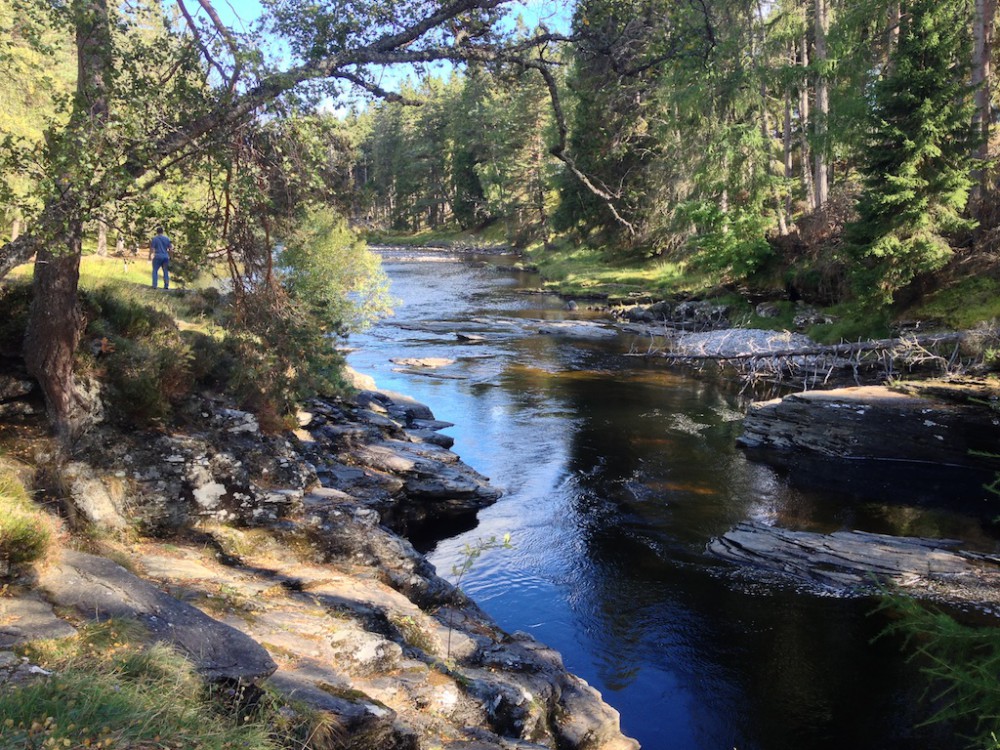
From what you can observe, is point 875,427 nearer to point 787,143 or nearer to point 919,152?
point 919,152

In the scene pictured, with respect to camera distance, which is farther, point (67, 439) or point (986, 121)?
point (986, 121)

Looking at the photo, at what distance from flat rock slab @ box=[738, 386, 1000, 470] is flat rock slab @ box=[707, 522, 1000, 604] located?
4.62m

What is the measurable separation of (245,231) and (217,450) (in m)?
3.35

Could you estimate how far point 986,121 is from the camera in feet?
71.1

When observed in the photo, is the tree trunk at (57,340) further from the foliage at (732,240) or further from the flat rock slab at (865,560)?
the foliage at (732,240)

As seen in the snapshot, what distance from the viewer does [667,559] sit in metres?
12.8

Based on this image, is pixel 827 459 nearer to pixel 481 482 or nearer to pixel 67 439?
pixel 481 482

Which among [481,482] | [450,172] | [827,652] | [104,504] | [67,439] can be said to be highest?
[450,172]

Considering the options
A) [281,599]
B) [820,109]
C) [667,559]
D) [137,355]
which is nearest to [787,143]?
[820,109]

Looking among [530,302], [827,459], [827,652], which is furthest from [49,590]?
[530,302]

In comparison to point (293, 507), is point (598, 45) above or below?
above

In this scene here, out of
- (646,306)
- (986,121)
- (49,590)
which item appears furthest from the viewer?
(646,306)

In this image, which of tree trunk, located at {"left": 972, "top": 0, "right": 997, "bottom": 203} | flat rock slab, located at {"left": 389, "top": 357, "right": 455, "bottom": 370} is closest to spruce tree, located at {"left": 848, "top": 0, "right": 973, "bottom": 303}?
tree trunk, located at {"left": 972, "top": 0, "right": 997, "bottom": 203}

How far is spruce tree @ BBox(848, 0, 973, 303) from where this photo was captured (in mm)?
21016
